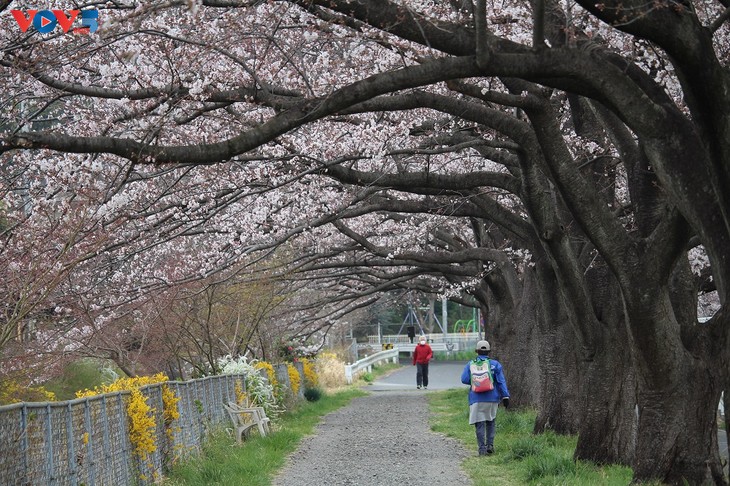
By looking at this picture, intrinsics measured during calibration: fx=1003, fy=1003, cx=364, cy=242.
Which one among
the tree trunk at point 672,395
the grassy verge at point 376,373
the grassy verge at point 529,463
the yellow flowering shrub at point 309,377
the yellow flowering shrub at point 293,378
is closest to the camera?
the tree trunk at point 672,395

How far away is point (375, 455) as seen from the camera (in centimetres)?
1507

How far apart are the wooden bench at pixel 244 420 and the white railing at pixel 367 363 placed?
21.0 meters

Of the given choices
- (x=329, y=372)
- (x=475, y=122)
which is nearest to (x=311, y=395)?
(x=329, y=372)

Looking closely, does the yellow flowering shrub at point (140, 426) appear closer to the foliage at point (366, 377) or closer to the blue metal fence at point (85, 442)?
the blue metal fence at point (85, 442)

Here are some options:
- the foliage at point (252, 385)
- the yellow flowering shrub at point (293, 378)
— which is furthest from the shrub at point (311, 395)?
the foliage at point (252, 385)

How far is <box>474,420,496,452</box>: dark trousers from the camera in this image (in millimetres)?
14366

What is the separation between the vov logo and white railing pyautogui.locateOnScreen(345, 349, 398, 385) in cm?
2991

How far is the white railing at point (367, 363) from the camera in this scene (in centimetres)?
3884

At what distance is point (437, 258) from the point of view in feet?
66.5

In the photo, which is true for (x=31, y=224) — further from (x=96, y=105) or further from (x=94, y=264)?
(x=94, y=264)

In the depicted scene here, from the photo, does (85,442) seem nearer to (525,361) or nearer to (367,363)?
(525,361)

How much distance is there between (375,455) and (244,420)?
318cm

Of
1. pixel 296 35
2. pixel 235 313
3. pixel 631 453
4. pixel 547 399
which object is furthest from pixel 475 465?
pixel 235 313

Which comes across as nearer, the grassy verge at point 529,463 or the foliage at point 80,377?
the grassy verge at point 529,463
